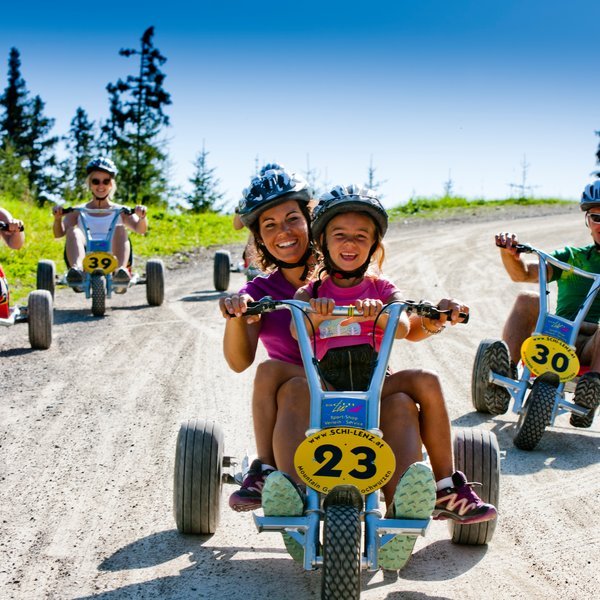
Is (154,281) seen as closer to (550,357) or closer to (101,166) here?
(101,166)

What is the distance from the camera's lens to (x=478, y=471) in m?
3.85

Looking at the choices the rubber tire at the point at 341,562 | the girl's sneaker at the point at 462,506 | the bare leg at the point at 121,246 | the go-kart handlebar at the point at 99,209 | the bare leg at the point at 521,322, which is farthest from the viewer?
the bare leg at the point at 121,246

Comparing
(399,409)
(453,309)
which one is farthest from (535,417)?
(453,309)

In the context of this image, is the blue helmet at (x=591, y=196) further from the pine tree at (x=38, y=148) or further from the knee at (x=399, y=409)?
the pine tree at (x=38, y=148)

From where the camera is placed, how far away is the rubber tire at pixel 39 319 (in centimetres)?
817

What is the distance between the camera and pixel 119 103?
39.0 metres

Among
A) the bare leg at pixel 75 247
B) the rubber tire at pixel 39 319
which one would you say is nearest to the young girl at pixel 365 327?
the rubber tire at pixel 39 319

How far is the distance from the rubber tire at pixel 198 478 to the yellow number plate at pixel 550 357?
102 inches

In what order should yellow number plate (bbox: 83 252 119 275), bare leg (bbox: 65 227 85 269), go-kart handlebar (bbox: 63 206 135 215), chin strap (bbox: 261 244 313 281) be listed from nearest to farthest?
chin strap (bbox: 261 244 313 281) < yellow number plate (bbox: 83 252 119 275) < bare leg (bbox: 65 227 85 269) < go-kart handlebar (bbox: 63 206 135 215)

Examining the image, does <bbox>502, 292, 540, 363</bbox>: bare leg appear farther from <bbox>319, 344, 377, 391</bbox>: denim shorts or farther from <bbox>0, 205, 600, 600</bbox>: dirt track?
<bbox>319, 344, 377, 391</bbox>: denim shorts

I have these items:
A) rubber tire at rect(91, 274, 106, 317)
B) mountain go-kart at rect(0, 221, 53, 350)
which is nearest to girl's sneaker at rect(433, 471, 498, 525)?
mountain go-kart at rect(0, 221, 53, 350)

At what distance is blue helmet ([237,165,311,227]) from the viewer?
13.5ft

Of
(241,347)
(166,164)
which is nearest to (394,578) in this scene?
(241,347)

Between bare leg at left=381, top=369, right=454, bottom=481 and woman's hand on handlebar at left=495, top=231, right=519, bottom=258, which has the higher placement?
woman's hand on handlebar at left=495, top=231, right=519, bottom=258
